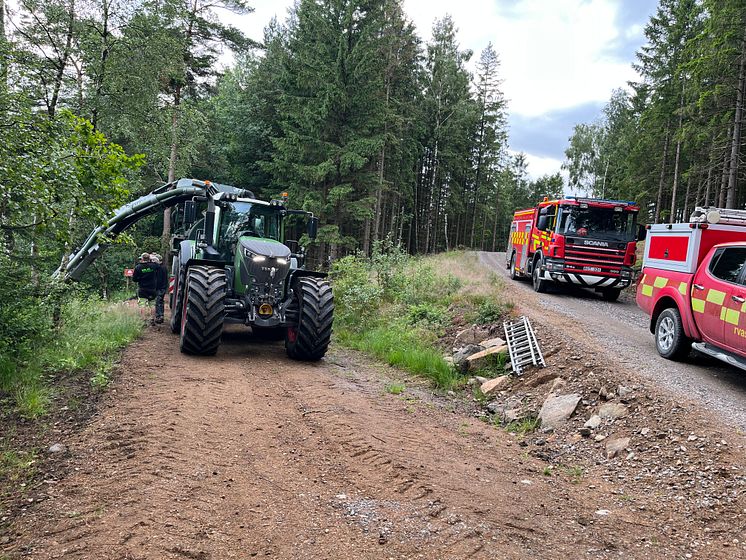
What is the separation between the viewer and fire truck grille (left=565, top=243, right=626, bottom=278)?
13688mm

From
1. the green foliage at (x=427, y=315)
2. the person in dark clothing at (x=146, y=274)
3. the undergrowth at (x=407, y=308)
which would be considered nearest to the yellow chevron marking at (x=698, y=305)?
the undergrowth at (x=407, y=308)

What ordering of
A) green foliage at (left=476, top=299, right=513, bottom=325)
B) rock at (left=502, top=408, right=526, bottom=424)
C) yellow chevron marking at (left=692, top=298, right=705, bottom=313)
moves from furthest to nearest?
1. green foliage at (left=476, top=299, right=513, bottom=325)
2. yellow chevron marking at (left=692, top=298, right=705, bottom=313)
3. rock at (left=502, top=408, right=526, bottom=424)

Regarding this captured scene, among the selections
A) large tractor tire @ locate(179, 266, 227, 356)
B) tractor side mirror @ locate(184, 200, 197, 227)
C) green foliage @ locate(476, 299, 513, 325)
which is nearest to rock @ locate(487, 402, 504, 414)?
green foliage @ locate(476, 299, 513, 325)

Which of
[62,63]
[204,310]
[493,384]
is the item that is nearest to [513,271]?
[493,384]

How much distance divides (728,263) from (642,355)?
1969 millimetres

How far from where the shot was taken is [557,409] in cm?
675

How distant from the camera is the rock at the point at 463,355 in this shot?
9.24 metres

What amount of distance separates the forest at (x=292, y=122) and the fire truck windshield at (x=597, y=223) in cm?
545

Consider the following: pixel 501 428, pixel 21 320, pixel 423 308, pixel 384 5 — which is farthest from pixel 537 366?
pixel 384 5

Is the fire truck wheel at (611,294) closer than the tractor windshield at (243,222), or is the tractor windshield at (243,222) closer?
the tractor windshield at (243,222)

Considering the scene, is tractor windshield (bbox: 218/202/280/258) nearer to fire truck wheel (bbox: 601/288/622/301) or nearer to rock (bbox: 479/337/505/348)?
rock (bbox: 479/337/505/348)

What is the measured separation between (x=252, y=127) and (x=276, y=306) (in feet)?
76.6

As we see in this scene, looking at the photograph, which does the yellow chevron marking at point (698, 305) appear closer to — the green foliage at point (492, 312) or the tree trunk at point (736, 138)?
the green foliage at point (492, 312)

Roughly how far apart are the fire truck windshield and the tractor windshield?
26.8 ft
